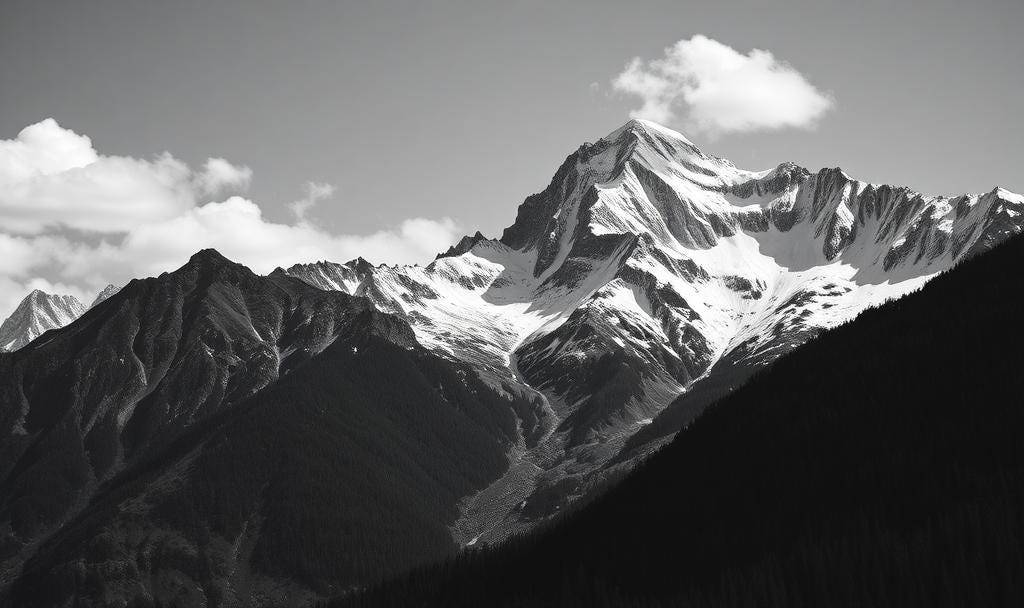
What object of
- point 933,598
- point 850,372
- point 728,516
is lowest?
point 933,598

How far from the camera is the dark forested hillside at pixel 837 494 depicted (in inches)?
2881

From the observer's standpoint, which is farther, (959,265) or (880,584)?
(959,265)

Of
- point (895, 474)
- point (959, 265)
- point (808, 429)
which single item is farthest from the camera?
point (959, 265)

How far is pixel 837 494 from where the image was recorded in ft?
379

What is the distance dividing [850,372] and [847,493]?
154 feet

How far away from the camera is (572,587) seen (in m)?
116

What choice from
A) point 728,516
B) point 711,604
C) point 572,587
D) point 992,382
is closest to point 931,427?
point 992,382

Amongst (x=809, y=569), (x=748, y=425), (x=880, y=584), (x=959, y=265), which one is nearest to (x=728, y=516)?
(x=748, y=425)

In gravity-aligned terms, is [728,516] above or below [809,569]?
above

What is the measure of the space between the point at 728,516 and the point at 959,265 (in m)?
90.9

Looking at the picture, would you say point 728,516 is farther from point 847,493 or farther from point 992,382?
point 992,382

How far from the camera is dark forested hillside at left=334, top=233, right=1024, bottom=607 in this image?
73.2 metres

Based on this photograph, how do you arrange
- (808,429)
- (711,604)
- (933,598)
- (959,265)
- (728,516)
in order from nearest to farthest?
(933,598) → (711,604) → (728,516) → (808,429) → (959,265)

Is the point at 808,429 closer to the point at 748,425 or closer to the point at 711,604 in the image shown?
the point at 748,425
